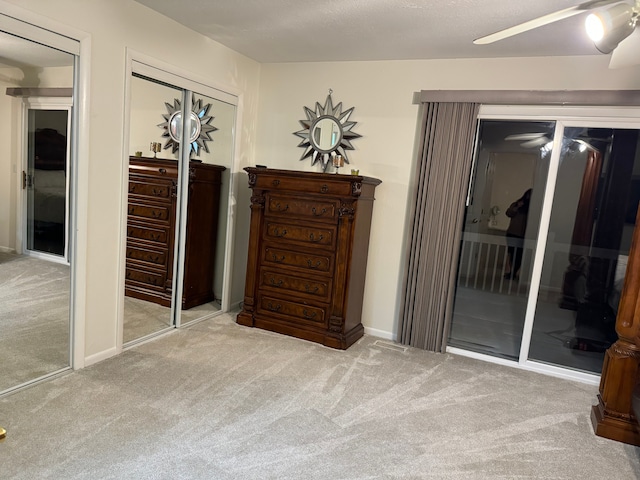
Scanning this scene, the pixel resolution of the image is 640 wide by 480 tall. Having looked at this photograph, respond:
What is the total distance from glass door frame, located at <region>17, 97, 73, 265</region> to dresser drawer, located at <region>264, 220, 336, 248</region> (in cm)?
148

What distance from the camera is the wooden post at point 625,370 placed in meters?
2.47

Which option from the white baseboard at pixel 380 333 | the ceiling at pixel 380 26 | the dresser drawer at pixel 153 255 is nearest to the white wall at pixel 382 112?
the white baseboard at pixel 380 333

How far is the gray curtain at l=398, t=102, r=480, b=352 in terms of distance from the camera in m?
3.39

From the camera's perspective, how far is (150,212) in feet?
11.8

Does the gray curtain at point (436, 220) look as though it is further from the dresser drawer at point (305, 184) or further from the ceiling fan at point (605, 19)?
the ceiling fan at point (605, 19)

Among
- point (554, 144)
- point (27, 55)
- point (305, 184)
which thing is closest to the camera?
point (27, 55)

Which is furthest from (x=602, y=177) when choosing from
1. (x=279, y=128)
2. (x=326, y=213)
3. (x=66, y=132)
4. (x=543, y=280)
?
(x=66, y=132)

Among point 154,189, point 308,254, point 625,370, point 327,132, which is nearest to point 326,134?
point 327,132

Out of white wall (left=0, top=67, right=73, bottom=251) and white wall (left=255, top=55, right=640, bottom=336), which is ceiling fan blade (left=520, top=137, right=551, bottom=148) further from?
white wall (left=0, top=67, right=73, bottom=251)

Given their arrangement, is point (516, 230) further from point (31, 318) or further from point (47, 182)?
point (31, 318)

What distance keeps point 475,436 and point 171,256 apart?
2.56 metres

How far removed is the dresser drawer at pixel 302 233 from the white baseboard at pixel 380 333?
915mm

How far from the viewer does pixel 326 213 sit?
136 inches

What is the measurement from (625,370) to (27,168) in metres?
3.56
